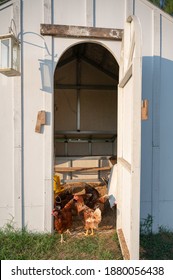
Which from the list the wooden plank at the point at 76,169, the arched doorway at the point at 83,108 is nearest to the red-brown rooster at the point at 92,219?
the wooden plank at the point at 76,169

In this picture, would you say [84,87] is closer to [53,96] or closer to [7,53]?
[53,96]

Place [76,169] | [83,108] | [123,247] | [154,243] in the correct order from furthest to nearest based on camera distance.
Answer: [83,108] → [76,169] → [154,243] → [123,247]

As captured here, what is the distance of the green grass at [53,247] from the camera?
3055 mm

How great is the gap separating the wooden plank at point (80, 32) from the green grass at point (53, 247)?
2.85m

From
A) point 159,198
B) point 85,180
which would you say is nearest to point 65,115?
point 85,180

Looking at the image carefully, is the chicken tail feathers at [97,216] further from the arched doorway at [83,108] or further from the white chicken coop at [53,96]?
the arched doorway at [83,108]

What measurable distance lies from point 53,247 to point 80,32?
3.01 metres

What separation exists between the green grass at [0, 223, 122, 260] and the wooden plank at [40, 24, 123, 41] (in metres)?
2.85

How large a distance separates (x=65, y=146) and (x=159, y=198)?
13.4 ft

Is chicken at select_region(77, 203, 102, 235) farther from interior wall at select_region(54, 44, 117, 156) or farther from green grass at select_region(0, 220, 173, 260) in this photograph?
interior wall at select_region(54, 44, 117, 156)

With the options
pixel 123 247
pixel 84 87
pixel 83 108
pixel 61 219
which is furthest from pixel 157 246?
pixel 84 87

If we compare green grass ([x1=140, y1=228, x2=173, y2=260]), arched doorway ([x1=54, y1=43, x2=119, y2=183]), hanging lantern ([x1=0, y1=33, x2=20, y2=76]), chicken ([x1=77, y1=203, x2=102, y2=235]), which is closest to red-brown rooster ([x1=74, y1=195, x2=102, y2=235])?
chicken ([x1=77, y1=203, x2=102, y2=235])

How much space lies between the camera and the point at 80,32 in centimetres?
341

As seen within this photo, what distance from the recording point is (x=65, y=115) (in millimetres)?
7309
